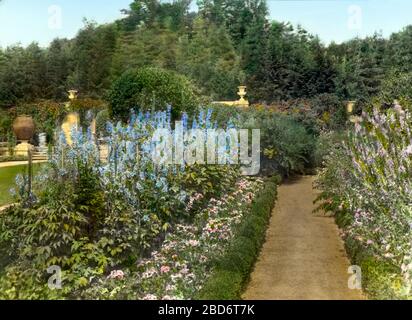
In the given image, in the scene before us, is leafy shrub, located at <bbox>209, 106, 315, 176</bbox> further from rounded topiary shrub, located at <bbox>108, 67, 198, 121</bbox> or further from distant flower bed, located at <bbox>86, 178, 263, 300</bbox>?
distant flower bed, located at <bbox>86, 178, 263, 300</bbox>

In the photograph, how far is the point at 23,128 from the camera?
56.4 feet

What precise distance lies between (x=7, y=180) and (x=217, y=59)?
1795 cm

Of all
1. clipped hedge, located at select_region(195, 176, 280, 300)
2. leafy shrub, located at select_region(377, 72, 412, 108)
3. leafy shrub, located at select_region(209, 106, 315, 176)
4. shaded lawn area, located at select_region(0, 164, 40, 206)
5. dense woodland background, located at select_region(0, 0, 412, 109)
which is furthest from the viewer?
dense woodland background, located at select_region(0, 0, 412, 109)

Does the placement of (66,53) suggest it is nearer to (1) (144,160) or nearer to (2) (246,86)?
(2) (246,86)

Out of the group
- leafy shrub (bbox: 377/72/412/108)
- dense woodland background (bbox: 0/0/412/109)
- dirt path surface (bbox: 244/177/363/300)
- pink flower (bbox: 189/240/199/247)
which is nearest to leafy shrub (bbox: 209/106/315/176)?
leafy shrub (bbox: 377/72/412/108)

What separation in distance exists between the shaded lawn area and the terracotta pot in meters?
3.85

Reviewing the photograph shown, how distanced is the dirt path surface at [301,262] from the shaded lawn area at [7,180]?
354 cm

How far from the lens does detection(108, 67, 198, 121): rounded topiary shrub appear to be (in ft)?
48.3

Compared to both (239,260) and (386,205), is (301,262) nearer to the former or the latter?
(239,260)

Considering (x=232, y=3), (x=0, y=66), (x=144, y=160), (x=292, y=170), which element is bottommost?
(x=292, y=170)

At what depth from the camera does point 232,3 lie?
87.1 feet
